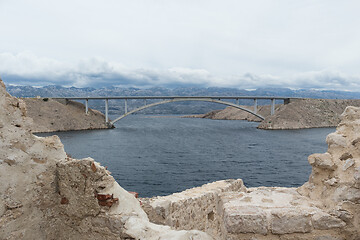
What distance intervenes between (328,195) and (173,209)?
3.20 metres

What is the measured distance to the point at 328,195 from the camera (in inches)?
137

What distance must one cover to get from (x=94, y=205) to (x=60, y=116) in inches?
2435

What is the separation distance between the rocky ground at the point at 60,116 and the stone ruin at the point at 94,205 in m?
55.3

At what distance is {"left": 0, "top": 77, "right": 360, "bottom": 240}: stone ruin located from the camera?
2926 millimetres

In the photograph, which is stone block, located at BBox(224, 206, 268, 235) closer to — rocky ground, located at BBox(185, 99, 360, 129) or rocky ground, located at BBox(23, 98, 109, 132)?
rocky ground, located at BBox(23, 98, 109, 132)

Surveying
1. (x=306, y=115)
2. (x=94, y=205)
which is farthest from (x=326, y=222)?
(x=306, y=115)

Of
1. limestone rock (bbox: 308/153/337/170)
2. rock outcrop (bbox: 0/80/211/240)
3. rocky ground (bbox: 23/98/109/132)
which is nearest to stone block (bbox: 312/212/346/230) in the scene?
limestone rock (bbox: 308/153/337/170)

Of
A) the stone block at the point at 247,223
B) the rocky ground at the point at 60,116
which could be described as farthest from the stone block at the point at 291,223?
the rocky ground at the point at 60,116

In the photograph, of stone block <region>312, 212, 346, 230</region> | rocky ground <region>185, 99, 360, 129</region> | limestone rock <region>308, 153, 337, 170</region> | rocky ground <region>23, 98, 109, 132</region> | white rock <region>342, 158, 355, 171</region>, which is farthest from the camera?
rocky ground <region>185, 99, 360, 129</region>

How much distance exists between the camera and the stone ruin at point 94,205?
2926 mm

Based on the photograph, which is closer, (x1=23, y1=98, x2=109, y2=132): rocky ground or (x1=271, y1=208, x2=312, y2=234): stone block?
(x1=271, y1=208, x2=312, y2=234): stone block

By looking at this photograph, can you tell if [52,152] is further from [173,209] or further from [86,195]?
[173,209]

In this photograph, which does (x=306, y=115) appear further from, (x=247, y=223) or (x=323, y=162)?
(x=247, y=223)

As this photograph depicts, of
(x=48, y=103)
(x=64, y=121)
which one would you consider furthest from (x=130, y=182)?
(x=48, y=103)
